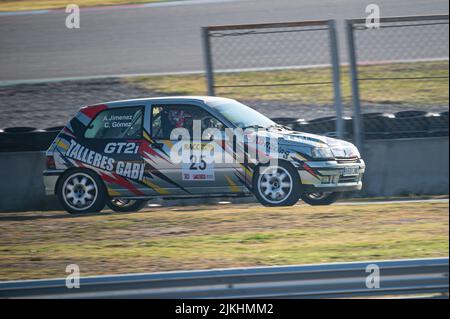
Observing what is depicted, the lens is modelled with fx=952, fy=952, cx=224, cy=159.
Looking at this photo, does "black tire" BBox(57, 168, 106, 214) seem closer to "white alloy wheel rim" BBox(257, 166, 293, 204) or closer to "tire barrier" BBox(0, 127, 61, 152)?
"tire barrier" BBox(0, 127, 61, 152)

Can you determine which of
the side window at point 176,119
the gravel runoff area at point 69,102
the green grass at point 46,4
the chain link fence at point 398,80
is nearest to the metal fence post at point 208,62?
the side window at point 176,119

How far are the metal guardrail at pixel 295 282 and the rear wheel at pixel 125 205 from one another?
5.36m

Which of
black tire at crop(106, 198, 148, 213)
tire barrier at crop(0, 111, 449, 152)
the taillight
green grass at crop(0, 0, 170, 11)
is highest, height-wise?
green grass at crop(0, 0, 170, 11)

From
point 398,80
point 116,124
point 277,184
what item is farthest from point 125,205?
point 398,80

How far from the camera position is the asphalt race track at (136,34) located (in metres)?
18.6

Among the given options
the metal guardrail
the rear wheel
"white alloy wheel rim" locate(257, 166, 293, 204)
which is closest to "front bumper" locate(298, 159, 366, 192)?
"white alloy wheel rim" locate(257, 166, 293, 204)

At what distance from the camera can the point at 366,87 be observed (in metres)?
15.7

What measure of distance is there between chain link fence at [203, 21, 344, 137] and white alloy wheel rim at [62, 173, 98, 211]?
220 cm

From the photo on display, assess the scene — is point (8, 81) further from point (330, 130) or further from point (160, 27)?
point (330, 130)

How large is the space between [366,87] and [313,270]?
360 inches

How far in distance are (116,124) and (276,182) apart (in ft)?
7.03

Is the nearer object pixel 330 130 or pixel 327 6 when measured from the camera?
pixel 330 130

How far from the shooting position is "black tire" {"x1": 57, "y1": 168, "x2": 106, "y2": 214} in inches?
456

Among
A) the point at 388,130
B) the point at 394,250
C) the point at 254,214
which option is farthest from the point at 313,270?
the point at 388,130
